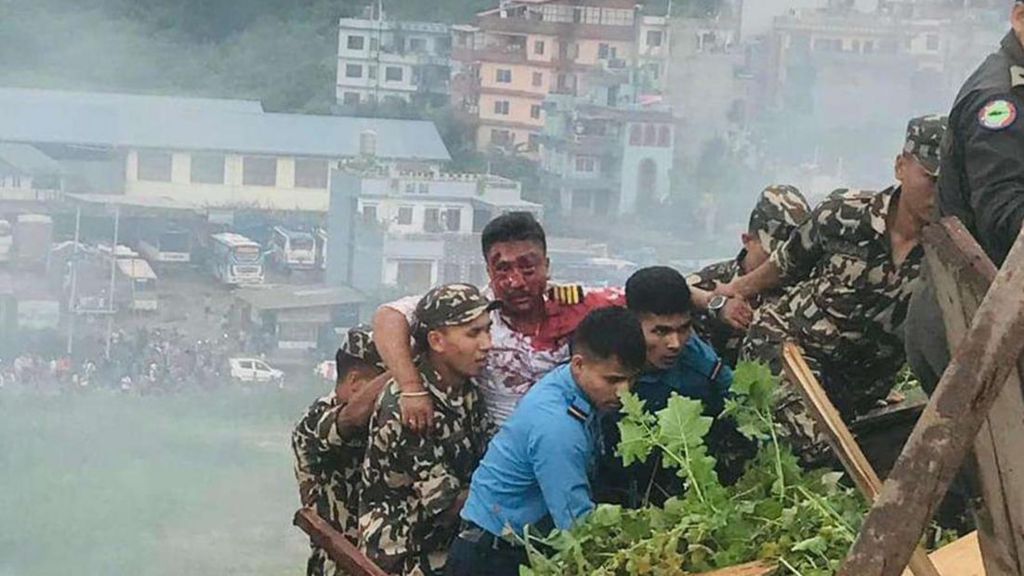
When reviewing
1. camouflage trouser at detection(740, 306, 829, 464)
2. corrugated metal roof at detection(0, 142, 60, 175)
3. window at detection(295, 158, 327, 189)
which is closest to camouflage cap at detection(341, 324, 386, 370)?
camouflage trouser at detection(740, 306, 829, 464)

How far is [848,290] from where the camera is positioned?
4688mm

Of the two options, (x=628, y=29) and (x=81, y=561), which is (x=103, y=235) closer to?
(x=81, y=561)

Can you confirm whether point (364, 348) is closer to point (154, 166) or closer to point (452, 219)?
point (452, 219)

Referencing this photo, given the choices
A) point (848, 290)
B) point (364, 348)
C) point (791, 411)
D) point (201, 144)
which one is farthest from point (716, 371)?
point (201, 144)

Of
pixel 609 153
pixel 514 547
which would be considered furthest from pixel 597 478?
pixel 609 153

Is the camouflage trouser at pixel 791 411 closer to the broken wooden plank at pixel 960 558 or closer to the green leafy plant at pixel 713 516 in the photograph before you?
the green leafy plant at pixel 713 516

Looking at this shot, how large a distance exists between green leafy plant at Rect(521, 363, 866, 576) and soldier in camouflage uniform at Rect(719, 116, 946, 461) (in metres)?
0.52

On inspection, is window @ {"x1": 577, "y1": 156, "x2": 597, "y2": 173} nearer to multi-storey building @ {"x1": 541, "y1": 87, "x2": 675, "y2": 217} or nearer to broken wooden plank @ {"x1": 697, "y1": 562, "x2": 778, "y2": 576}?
multi-storey building @ {"x1": 541, "y1": 87, "x2": 675, "y2": 217}

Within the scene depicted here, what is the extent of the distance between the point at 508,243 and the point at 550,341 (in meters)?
0.28

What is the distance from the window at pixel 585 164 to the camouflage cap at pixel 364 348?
6318 mm

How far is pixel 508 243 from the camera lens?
4.91m

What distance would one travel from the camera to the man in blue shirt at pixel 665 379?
4.54 metres

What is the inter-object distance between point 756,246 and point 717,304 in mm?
234

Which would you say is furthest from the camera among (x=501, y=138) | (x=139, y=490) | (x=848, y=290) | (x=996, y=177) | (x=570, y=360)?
(x=139, y=490)
